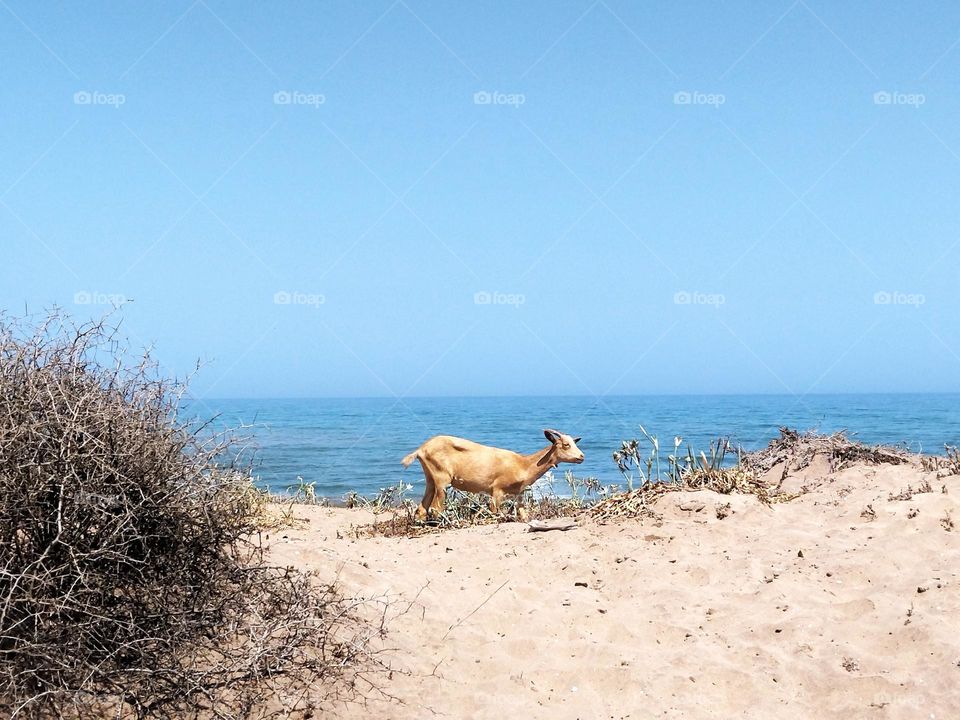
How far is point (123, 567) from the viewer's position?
441 centimetres

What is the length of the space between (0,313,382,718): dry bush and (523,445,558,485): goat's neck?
215 inches

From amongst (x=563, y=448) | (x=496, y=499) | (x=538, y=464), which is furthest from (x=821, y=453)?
(x=496, y=499)

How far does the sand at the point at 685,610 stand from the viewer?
17.5 ft

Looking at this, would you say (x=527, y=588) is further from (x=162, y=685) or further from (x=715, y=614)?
(x=162, y=685)

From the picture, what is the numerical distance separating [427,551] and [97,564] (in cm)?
439

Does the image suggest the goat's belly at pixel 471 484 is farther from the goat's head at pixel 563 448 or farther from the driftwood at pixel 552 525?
the driftwood at pixel 552 525

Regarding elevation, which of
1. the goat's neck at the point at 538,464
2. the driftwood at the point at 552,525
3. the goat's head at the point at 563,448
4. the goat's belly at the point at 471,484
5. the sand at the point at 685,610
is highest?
the goat's head at the point at 563,448

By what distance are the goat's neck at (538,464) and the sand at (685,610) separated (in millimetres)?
1409

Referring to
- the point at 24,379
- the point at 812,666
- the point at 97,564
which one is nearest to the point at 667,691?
the point at 812,666

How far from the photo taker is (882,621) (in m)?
6.02

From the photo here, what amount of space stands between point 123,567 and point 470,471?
6214mm

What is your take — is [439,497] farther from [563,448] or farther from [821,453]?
[821,453]

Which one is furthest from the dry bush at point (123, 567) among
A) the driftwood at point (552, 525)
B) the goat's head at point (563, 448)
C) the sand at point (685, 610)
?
the goat's head at point (563, 448)

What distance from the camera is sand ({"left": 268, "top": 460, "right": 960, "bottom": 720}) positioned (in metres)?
5.33
